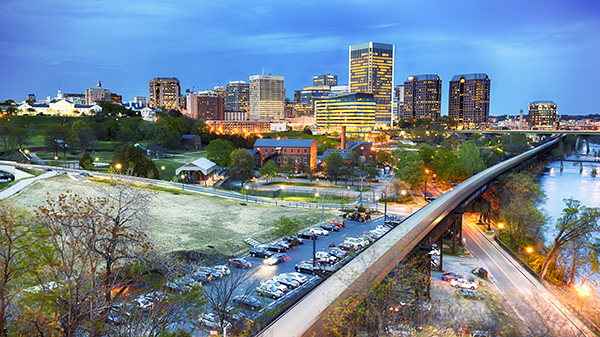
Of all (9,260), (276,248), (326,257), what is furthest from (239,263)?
(9,260)

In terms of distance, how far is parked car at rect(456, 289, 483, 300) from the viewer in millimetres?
24672

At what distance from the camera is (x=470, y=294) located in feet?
81.7

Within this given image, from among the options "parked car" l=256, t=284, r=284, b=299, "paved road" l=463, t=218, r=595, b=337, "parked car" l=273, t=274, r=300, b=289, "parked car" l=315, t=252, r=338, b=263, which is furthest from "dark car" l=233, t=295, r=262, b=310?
"paved road" l=463, t=218, r=595, b=337

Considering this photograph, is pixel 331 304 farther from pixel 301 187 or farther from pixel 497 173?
pixel 497 173

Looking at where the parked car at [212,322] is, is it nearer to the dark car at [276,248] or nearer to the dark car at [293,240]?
the dark car at [276,248]

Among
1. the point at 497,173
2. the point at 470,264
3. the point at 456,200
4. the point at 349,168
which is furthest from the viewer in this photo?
the point at 349,168

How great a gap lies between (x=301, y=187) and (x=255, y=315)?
1660 inches

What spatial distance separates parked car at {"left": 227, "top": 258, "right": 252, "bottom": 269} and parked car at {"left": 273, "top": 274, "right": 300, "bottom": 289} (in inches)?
123

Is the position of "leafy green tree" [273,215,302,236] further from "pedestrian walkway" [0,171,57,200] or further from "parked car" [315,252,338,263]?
"pedestrian walkway" [0,171,57,200]

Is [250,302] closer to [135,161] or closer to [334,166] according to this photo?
[135,161]

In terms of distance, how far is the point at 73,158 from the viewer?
69.0m

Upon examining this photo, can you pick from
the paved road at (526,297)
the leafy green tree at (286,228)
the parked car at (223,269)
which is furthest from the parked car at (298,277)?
the paved road at (526,297)

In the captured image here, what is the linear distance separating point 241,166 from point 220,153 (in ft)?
37.6

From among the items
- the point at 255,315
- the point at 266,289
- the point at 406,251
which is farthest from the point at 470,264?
the point at 255,315
